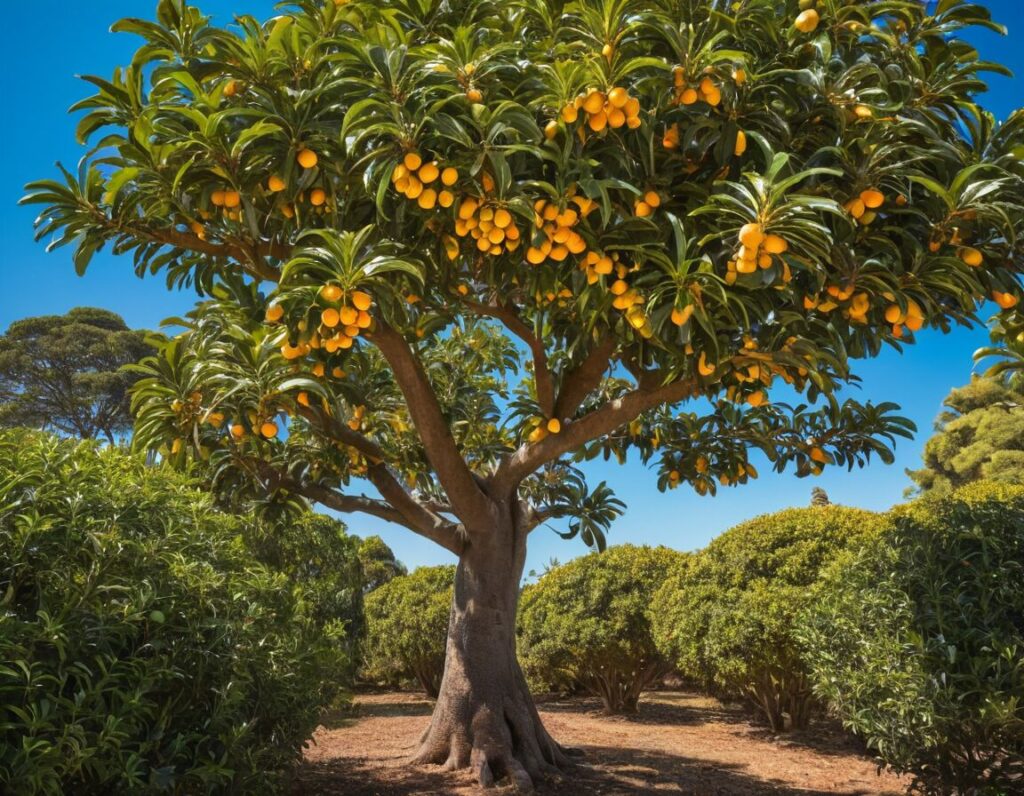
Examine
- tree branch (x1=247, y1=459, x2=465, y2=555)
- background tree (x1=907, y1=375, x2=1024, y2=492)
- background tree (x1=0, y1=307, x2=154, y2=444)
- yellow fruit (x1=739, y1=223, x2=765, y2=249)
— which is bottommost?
tree branch (x1=247, y1=459, x2=465, y2=555)

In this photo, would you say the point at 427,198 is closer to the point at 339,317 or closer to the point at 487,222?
the point at 487,222

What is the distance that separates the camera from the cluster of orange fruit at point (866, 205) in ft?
10.7

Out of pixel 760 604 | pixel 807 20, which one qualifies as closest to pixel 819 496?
pixel 760 604

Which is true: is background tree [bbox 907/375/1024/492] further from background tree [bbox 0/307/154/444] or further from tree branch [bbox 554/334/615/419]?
background tree [bbox 0/307/154/444]

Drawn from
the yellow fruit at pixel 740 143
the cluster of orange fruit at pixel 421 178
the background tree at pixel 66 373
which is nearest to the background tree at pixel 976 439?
the yellow fruit at pixel 740 143

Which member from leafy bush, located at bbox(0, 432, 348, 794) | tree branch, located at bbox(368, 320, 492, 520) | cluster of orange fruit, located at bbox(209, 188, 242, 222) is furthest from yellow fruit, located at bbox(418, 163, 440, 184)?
leafy bush, located at bbox(0, 432, 348, 794)

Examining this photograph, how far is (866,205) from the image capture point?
3.35m

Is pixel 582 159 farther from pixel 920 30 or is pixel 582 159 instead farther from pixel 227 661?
pixel 227 661

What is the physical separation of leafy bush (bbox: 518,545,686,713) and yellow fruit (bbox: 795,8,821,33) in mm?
7463

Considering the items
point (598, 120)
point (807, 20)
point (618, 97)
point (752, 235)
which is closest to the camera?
point (752, 235)

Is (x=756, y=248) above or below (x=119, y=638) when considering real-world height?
above

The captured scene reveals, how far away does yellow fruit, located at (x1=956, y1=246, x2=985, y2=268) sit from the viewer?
3.40 metres

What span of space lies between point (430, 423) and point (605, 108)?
7.44ft

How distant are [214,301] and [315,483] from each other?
160cm
